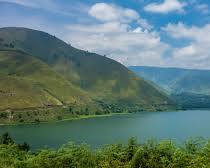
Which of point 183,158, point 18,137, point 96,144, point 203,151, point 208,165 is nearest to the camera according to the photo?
point 208,165

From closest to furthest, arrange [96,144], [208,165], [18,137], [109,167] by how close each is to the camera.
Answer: [208,165], [109,167], [96,144], [18,137]

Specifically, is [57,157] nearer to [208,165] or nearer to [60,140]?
[208,165]

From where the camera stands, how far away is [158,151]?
77.4 meters

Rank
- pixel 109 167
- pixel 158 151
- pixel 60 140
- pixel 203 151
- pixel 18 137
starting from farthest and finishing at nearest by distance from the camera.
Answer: pixel 18 137
pixel 60 140
pixel 158 151
pixel 203 151
pixel 109 167

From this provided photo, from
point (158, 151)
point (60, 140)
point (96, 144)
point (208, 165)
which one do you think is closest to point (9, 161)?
point (158, 151)

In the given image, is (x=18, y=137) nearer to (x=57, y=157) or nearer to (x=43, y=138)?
(x=43, y=138)

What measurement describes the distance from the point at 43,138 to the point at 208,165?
147m

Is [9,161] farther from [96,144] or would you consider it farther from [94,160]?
[96,144]

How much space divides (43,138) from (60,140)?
43.9ft

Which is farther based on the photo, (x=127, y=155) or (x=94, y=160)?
(x=127, y=155)

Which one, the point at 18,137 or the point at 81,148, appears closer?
the point at 81,148

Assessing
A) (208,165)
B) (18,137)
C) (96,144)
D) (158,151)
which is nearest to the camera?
(208,165)

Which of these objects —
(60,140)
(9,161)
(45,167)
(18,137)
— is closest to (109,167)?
(45,167)

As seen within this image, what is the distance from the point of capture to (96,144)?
161 metres
